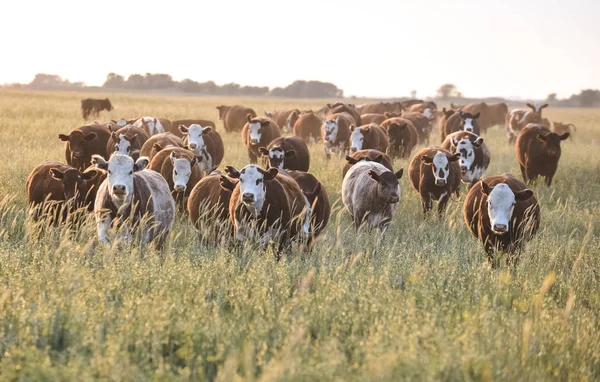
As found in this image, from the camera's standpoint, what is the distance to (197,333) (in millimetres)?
4184

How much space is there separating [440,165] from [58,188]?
5.56m

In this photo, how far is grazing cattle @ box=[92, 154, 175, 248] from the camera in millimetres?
6863

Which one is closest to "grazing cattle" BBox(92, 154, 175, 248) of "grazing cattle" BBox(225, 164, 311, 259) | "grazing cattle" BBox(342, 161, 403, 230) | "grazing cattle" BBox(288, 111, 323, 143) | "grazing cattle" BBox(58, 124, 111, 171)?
"grazing cattle" BBox(225, 164, 311, 259)

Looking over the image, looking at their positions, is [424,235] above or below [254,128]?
below

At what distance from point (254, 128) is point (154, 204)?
28.5 feet

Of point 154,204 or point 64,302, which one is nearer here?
point 64,302

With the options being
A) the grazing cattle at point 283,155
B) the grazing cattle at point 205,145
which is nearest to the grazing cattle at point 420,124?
the grazing cattle at point 205,145

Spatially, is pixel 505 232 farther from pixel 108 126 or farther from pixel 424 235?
pixel 108 126

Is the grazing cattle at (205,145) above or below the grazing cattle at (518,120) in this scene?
below

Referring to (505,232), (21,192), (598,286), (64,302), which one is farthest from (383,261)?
(21,192)

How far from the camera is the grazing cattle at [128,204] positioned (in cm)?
686

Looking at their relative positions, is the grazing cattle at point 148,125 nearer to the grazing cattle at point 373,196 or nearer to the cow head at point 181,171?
the cow head at point 181,171

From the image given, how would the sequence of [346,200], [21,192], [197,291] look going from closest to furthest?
[197,291]
[346,200]
[21,192]

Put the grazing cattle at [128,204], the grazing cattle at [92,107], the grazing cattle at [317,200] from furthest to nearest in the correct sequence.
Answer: the grazing cattle at [92,107]
the grazing cattle at [317,200]
the grazing cattle at [128,204]
